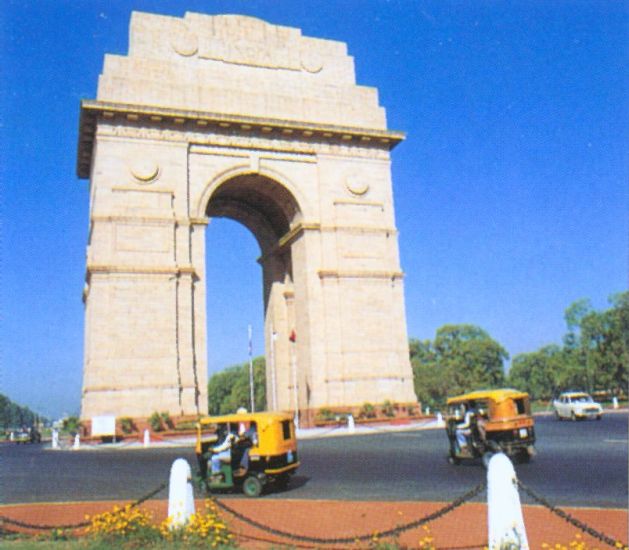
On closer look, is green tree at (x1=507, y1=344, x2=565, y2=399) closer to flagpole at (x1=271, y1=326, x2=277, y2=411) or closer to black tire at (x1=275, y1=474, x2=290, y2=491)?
flagpole at (x1=271, y1=326, x2=277, y2=411)

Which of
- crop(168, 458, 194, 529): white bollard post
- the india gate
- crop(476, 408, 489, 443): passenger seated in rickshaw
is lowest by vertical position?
crop(168, 458, 194, 529): white bollard post

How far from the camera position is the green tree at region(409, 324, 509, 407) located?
79438 millimetres

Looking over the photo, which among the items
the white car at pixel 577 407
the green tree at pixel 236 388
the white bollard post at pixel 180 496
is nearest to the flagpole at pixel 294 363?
the white car at pixel 577 407

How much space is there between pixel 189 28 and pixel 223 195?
9.12 m

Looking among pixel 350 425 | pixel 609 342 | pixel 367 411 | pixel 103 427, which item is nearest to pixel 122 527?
pixel 103 427

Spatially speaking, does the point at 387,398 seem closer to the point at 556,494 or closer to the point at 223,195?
the point at 223,195

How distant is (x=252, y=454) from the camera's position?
12.0 metres

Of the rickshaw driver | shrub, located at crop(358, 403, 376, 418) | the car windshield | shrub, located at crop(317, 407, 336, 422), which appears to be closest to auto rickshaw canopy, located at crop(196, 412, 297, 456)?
the rickshaw driver

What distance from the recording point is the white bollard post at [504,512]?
616 centimetres

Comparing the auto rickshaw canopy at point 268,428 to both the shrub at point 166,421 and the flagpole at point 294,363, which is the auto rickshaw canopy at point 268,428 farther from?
the flagpole at point 294,363

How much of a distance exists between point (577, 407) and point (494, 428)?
21934 millimetres

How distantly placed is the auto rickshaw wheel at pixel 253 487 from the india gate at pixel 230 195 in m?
15.9

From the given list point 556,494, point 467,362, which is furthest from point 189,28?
point 467,362

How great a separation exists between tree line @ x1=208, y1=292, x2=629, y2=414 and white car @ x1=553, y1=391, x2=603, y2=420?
81.3 feet
